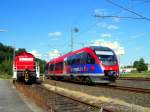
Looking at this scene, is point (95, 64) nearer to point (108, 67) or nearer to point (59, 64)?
point (108, 67)

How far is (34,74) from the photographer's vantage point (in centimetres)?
3916

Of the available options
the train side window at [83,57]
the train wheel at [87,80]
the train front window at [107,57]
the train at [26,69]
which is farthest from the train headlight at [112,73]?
the train at [26,69]

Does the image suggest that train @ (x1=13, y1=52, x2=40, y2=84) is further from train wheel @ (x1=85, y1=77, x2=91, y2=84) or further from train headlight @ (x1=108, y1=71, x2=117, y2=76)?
train headlight @ (x1=108, y1=71, x2=117, y2=76)

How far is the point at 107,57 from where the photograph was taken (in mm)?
32938

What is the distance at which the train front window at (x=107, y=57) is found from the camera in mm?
32469

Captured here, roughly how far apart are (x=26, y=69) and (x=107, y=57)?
1001 cm

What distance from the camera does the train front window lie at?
32.5m

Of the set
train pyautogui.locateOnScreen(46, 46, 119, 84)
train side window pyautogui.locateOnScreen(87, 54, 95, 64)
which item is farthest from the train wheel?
train side window pyautogui.locateOnScreen(87, 54, 95, 64)

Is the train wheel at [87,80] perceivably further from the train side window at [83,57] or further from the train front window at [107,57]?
the train front window at [107,57]

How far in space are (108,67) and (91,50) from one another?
2173mm

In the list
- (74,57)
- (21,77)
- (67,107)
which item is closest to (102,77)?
(74,57)

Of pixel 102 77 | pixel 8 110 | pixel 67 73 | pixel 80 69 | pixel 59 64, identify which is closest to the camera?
pixel 8 110

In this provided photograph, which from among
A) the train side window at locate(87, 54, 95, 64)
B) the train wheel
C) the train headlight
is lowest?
the train wheel

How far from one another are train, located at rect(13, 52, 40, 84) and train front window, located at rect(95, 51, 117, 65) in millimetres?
9265
